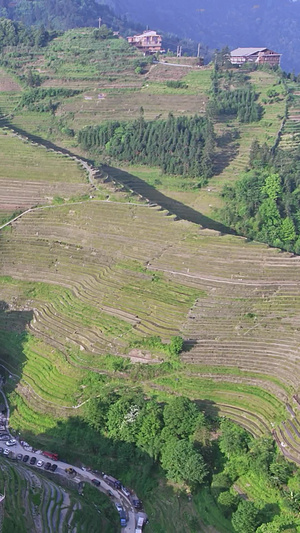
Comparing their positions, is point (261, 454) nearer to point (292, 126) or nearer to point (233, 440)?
point (233, 440)

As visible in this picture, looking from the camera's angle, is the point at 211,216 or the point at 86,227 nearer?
the point at 86,227

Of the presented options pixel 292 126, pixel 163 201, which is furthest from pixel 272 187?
pixel 292 126

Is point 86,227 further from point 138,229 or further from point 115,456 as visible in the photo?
point 115,456

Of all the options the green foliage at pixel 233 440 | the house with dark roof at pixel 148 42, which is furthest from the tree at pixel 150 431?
the house with dark roof at pixel 148 42

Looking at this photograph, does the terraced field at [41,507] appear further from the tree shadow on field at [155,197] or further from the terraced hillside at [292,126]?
the terraced hillside at [292,126]

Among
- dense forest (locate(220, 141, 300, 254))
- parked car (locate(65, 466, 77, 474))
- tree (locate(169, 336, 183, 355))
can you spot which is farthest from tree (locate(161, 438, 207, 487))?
dense forest (locate(220, 141, 300, 254))

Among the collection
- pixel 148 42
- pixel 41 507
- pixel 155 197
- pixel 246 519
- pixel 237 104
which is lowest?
pixel 41 507

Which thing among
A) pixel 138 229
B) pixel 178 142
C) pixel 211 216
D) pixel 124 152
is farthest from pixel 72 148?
pixel 138 229
